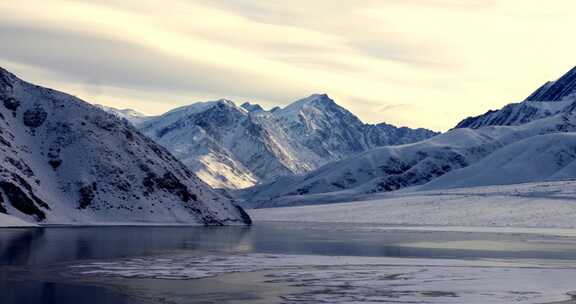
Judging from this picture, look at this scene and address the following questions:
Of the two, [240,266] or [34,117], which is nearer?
[240,266]

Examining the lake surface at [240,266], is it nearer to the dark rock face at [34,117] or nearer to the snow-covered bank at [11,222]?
the snow-covered bank at [11,222]

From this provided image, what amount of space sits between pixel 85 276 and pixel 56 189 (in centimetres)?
8148

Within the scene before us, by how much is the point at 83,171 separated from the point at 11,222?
2810 centimetres

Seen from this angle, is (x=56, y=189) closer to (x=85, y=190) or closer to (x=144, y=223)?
(x=85, y=190)

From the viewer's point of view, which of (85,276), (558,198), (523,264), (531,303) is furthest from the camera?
(558,198)

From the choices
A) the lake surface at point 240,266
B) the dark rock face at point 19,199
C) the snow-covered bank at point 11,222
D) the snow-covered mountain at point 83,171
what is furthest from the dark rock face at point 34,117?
the lake surface at point 240,266

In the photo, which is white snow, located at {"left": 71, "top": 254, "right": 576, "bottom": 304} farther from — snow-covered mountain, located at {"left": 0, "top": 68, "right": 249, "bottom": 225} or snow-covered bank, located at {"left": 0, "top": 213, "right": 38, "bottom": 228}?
snow-covered mountain, located at {"left": 0, "top": 68, "right": 249, "bottom": 225}

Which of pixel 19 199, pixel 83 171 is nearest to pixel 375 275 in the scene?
pixel 19 199

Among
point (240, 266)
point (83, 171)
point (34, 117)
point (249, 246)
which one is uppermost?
point (34, 117)

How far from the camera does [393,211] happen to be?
593 ft

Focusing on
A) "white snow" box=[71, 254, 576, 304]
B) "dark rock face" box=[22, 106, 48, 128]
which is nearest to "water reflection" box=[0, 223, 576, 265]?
"white snow" box=[71, 254, 576, 304]

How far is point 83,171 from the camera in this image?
134m

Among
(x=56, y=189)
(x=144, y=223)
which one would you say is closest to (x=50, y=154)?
(x=56, y=189)

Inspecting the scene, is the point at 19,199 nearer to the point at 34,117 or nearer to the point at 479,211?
the point at 34,117
